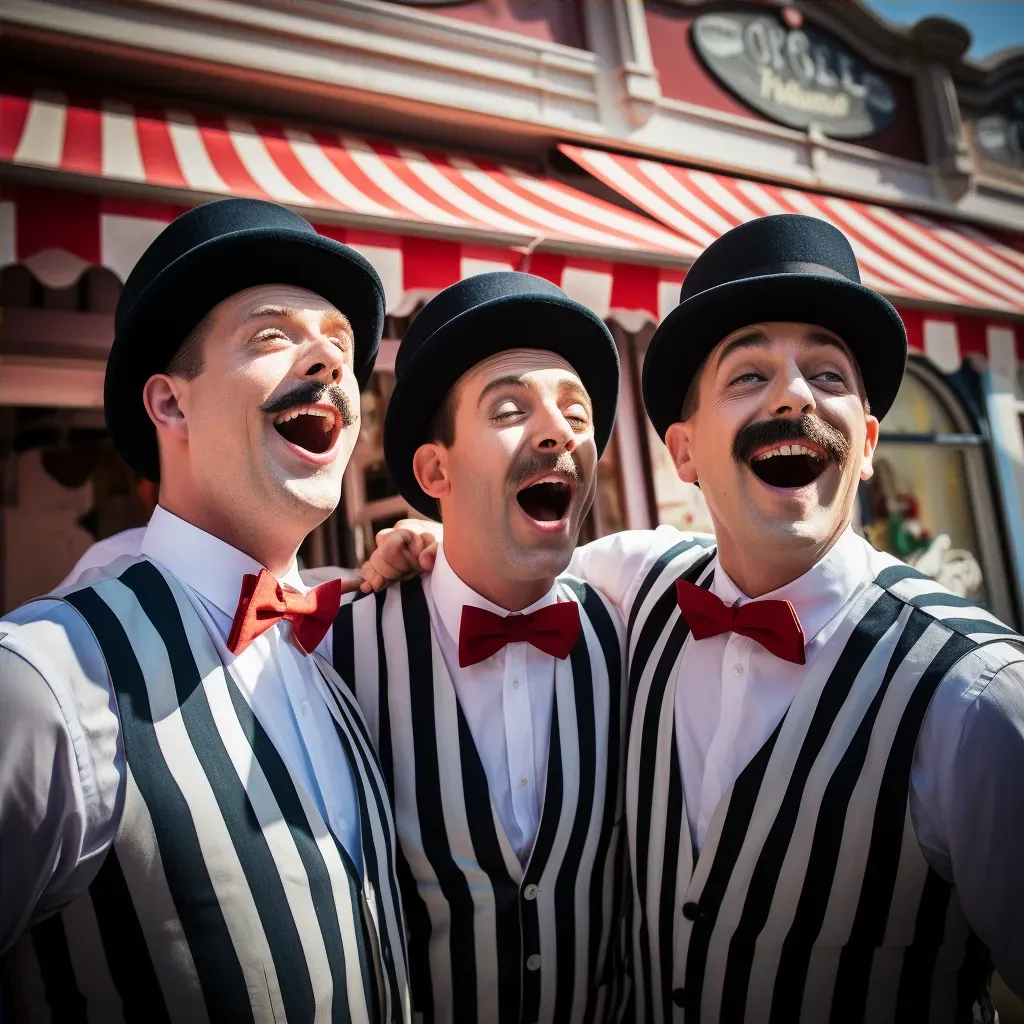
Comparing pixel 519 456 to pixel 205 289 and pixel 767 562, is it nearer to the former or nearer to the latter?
pixel 767 562

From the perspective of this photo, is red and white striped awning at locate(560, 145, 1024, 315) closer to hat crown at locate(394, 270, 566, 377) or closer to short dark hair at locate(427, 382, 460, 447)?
hat crown at locate(394, 270, 566, 377)

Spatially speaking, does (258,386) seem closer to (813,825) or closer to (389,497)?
(813,825)

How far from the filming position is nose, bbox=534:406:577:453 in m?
1.88

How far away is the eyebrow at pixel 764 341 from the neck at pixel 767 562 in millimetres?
426

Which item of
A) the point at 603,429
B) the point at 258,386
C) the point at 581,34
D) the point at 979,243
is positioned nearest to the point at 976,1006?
the point at 603,429

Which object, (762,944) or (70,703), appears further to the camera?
(762,944)

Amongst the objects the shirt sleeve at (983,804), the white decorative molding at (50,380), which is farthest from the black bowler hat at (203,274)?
the white decorative molding at (50,380)

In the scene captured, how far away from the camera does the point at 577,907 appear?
1681mm

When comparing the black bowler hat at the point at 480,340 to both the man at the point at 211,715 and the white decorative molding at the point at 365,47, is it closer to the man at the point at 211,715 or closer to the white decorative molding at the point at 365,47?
the man at the point at 211,715

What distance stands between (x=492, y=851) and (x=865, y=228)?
5.59 m

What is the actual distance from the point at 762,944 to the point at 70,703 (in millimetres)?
1376

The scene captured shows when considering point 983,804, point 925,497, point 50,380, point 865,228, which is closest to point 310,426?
point 983,804

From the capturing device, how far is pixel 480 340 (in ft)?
6.42

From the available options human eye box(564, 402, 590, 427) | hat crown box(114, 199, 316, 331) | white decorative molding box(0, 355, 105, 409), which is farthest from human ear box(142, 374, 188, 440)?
white decorative molding box(0, 355, 105, 409)
